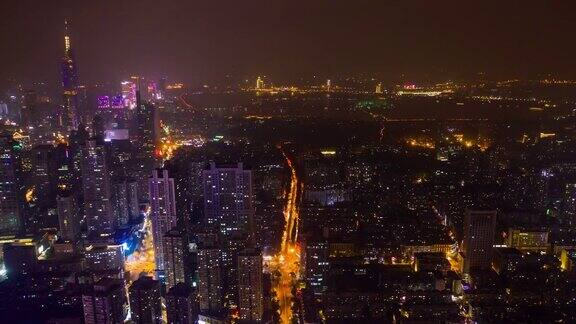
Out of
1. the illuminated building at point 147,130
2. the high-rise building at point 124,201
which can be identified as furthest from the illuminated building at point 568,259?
the illuminated building at point 147,130

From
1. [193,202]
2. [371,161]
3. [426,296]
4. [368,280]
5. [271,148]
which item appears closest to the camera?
[426,296]

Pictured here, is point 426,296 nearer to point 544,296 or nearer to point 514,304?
point 514,304

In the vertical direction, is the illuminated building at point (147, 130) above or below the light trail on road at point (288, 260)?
above

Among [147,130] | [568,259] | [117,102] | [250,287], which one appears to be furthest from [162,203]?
[117,102]

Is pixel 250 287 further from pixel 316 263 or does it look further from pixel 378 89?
pixel 378 89

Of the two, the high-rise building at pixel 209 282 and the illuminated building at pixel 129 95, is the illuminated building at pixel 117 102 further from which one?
the high-rise building at pixel 209 282

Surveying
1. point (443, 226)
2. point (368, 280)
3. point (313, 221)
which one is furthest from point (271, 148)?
point (368, 280)
